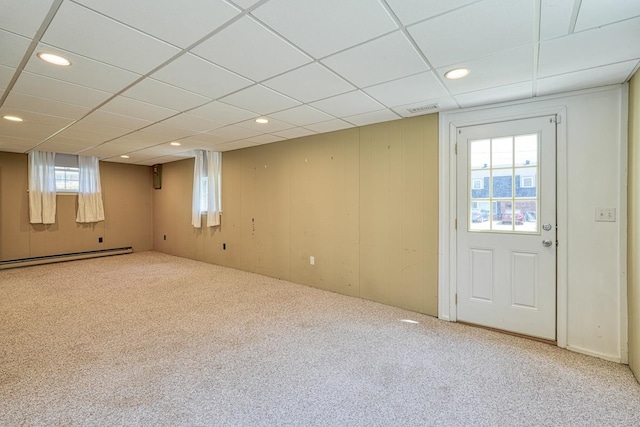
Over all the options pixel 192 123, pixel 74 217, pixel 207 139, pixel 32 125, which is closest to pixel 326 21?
pixel 192 123

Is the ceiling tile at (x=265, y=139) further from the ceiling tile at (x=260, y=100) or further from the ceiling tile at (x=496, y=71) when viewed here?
the ceiling tile at (x=496, y=71)

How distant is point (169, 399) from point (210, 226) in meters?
4.45

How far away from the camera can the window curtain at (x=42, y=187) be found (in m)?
5.86

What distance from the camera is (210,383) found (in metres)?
2.14

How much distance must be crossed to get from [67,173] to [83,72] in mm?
5510

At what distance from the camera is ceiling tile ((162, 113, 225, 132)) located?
3.53 m

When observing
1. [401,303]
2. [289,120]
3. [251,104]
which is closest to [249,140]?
[289,120]

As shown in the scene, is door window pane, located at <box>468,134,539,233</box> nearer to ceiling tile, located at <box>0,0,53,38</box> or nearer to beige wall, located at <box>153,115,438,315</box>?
beige wall, located at <box>153,115,438,315</box>

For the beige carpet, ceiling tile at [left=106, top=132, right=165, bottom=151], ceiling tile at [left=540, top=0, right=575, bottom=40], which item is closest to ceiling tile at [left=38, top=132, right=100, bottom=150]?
ceiling tile at [left=106, top=132, right=165, bottom=151]

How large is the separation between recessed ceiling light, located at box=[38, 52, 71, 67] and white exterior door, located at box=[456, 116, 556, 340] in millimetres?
3529

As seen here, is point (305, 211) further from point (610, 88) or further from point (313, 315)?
point (610, 88)

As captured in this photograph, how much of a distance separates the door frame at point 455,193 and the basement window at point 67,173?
24.2 feet

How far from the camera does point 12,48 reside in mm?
1928

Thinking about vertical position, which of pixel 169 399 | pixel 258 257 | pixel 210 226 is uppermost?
pixel 210 226
